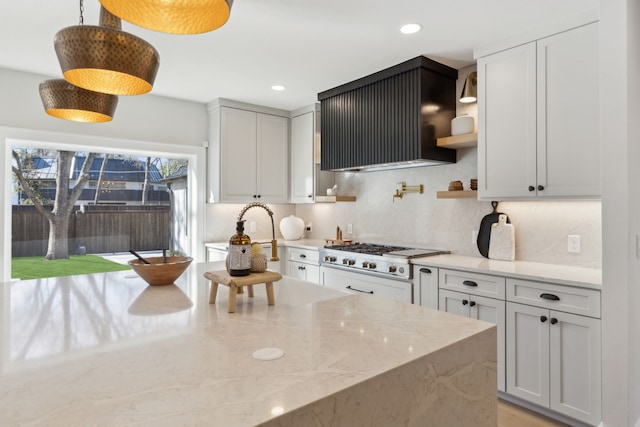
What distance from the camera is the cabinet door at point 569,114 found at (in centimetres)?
241

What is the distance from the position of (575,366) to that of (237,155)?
3.58 metres

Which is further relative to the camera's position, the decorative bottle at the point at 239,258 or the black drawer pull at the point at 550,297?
the black drawer pull at the point at 550,297

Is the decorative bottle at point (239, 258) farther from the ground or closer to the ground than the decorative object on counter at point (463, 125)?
closer to the ground

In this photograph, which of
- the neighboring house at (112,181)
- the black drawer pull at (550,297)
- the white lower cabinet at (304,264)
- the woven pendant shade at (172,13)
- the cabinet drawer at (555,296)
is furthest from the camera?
the white lower cabinet at (304,264)

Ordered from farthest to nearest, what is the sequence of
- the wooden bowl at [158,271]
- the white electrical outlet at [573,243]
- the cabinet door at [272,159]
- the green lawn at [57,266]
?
the cabinet door at [272,159] → the green lawn at [57,266] → the white electrical outlet at [573,243] → the wooden bowl at [158,271]

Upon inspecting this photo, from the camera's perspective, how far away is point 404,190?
3.94 meters

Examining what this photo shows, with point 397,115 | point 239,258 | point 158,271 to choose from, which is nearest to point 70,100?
point 158,271

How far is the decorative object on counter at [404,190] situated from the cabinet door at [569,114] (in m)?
1.27

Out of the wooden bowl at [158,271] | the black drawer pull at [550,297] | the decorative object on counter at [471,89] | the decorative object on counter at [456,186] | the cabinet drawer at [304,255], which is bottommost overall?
the black drawer pull at [550,297]

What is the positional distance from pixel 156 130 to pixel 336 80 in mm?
1968

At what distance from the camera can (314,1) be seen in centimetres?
233

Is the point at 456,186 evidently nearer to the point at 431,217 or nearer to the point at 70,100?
the point at 431,217

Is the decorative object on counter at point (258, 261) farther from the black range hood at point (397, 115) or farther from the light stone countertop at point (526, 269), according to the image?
the black range hood at point (397, 115)

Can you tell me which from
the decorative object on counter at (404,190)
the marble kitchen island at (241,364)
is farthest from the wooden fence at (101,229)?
the decorative object on counter at (404,190)
